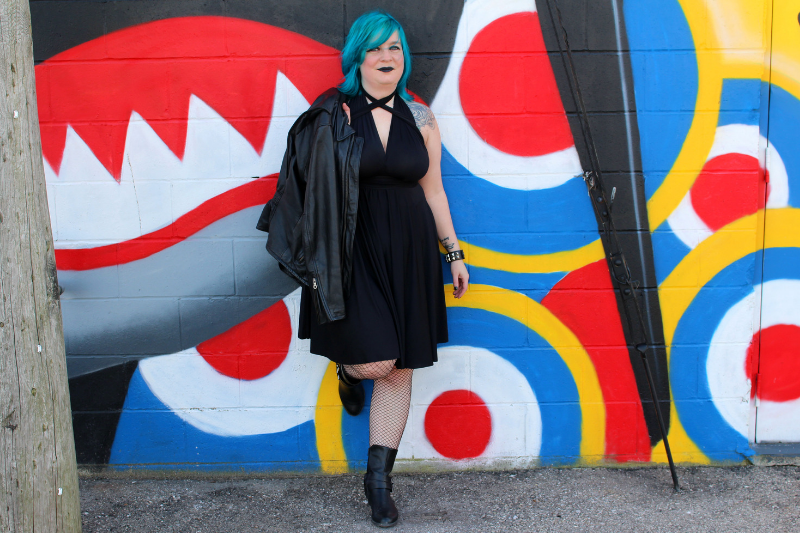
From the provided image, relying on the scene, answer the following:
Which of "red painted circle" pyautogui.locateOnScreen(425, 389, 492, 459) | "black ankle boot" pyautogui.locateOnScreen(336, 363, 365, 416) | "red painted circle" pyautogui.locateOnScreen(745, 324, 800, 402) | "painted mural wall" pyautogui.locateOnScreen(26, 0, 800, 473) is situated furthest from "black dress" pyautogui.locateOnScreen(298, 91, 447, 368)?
"red painted circle" pyautogui.locateOnScreen(745, 324, 800, 402)

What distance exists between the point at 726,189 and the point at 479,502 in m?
1.75

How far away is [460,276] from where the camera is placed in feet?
8.39

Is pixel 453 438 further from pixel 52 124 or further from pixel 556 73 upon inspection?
pixel 52 124

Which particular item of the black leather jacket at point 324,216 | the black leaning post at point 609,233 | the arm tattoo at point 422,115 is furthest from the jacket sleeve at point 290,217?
the black leaning post at point 609,233

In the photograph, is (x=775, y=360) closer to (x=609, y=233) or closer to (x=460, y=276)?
(x=609, y=233)

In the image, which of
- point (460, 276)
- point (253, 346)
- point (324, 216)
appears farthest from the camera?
point (253, 346)

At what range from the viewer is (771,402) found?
2.84 metres

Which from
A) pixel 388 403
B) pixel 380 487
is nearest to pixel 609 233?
pixel 388 403

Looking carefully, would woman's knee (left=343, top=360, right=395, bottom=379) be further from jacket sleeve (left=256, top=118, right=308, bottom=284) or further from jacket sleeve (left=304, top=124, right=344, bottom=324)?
jacket sleeve (left=256, top=118, right=308, bottom=284)

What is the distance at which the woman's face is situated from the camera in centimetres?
235

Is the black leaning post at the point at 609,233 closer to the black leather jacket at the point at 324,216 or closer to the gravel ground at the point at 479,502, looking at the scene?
the gravel ground at the point at 479,502

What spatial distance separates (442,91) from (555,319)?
44.9 inches

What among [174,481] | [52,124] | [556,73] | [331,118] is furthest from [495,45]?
[174,481]

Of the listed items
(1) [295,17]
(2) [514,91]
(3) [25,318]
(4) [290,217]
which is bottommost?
(3) [25,318]
